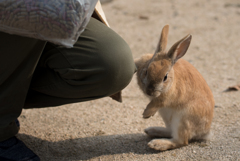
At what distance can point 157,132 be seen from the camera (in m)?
2.75

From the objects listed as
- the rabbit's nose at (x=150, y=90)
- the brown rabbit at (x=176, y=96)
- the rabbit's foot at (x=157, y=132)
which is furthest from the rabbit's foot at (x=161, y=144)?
the rabbit's nose at (x=150, y=90)

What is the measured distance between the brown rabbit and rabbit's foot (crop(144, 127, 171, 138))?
0.06m

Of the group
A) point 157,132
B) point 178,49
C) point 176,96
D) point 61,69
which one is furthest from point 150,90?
point 61,69

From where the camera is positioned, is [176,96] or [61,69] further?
[176,96]

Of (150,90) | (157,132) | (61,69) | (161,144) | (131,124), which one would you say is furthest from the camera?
(131,124)

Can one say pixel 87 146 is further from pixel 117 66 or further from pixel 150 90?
pixel 117 66

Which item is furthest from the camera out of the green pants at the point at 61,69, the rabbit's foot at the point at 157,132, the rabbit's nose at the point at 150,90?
the rabbit's foot at the point at 157,132

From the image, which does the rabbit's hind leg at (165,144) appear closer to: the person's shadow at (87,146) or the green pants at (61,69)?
the person's shadow at (87,146)

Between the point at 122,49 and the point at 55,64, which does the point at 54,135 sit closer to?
the point at 55,64

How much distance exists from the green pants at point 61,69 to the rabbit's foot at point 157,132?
69cm

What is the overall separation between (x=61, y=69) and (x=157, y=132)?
1152mm

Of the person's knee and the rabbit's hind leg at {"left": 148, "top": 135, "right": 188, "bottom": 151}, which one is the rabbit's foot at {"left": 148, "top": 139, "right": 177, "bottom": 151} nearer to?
the rabbit's hind leg at {"left": 148, "top": 135, "right": 188, "bottom": 151}

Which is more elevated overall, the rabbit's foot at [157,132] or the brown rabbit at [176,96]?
the brown rabbit at [176,96]

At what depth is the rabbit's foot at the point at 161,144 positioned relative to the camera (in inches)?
97.7
